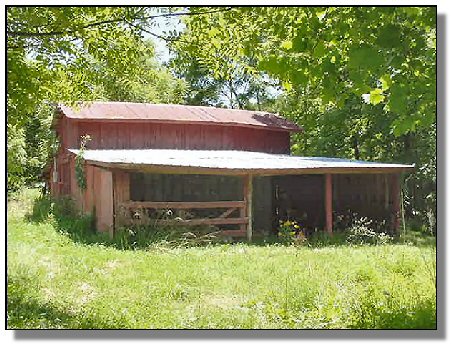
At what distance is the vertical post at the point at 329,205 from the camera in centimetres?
496

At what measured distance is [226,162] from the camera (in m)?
5.12

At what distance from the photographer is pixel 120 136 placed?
14.6 ft

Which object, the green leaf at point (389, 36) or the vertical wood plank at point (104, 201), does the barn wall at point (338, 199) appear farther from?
the vertical wood plank at point (104, 201)

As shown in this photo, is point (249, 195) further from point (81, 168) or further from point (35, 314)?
point (35, 314)

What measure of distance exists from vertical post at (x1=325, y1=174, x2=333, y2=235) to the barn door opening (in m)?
0.04

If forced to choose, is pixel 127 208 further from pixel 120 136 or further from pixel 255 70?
pixel 255 70

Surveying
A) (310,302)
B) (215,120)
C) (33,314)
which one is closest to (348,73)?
(215,120)

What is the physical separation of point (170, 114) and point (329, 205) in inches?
72.1

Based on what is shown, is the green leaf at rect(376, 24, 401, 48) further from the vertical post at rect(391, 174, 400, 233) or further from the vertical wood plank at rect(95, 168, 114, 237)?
the vertical wood plank at rect(95, 168, 114, 237)

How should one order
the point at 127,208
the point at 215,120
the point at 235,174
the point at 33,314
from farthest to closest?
1. the point at 235,174
2. the point at 127,208
3. the point at 215,120
4. the point at 33,314

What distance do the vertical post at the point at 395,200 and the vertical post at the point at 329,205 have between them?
1.89 feet

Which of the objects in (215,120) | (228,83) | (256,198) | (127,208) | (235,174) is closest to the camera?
(228,83)

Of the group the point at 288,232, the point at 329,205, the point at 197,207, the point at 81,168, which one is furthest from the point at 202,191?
the point at 81,168

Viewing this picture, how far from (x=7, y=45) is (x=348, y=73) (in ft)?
7.64
